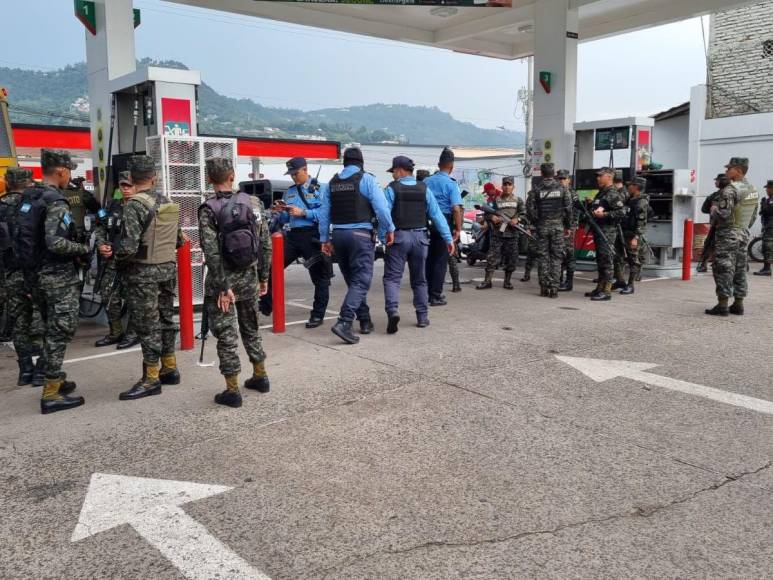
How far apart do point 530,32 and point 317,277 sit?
11.3 metres

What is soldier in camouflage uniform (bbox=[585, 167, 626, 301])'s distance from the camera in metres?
9.84

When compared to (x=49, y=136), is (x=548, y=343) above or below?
below

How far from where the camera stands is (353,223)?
23.3 feet

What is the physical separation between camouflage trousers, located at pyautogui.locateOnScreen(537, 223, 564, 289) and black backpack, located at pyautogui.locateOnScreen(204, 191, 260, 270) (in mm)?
5949

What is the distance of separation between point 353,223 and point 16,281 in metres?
3.19

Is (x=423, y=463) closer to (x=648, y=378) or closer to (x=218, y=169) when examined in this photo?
(x=218, y=169)

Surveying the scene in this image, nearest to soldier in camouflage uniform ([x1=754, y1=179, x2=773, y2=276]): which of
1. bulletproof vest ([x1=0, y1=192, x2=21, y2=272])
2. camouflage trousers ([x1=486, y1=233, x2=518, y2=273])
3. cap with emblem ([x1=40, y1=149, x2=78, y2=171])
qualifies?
camouflage trousers ([x1=486, y1=233, x2=518, y2=273])

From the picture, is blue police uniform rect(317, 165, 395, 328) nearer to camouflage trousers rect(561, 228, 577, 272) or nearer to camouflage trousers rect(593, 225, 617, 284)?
camouflage trousers rect(593, 225, 617, 284)

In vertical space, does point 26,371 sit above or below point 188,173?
below

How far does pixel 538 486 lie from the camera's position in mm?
3705

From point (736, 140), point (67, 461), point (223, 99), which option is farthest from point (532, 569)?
point (223, 99)

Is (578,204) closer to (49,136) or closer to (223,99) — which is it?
(49,136)

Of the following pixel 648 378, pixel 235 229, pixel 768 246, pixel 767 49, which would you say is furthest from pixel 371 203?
pixel 767 49

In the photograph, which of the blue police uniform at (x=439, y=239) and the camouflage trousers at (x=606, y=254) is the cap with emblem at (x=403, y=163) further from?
the camouflage trousers at (x=606, y=254)
